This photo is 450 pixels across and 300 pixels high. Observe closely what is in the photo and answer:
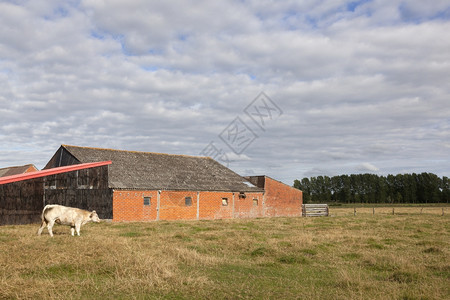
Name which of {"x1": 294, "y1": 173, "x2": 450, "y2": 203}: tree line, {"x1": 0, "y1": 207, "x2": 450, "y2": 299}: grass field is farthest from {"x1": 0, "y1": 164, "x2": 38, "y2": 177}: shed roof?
{"x1": 294, "y1": 173, "x2": 450, "y2": 203}: tree line

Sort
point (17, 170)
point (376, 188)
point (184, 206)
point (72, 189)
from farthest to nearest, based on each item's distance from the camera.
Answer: point (376, 188) < point (17, 170) < point (184, 206) < point (72, 189)

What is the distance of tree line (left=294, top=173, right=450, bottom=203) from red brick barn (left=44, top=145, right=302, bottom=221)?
68069mm

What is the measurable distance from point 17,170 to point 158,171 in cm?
2864

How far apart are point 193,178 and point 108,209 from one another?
993 cm

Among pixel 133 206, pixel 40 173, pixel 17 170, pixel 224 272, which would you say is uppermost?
pixel 17 170

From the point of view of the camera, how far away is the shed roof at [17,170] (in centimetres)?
5011

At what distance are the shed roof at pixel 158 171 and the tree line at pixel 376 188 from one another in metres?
69.6

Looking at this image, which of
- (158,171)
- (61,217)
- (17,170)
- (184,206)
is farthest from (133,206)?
(17,170)

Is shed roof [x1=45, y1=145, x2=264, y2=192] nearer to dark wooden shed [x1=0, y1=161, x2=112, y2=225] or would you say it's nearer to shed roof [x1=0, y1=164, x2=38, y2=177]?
dark wooden shed [x1=0, y1=161, x2=112, y2=225]

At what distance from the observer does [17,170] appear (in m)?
51.6

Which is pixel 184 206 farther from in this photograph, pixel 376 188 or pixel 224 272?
pixel 376 188

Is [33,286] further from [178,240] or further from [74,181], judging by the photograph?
[74,181]

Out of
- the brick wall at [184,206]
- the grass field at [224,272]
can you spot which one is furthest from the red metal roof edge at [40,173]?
the grass field at [224,272]

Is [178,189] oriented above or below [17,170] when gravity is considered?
below
